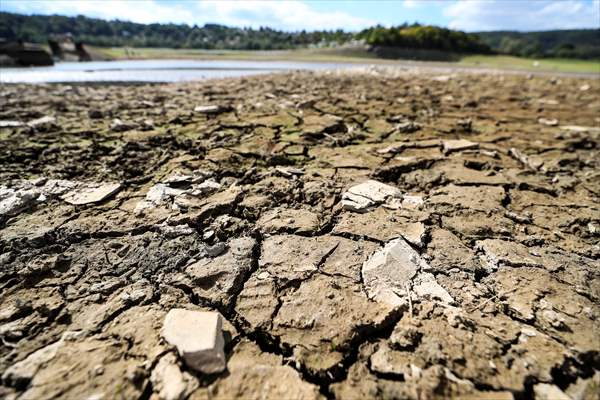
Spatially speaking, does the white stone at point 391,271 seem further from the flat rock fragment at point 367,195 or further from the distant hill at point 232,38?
the distant hill at point 232,38

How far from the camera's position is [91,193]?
6.82 feet

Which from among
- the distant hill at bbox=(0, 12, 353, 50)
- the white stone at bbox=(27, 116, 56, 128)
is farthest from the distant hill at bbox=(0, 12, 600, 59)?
the white stone at bbox=(27, 116, 56, 128)

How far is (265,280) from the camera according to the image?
1.42 meters

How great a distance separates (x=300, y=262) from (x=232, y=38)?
68.8 meters

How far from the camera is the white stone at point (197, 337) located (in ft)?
3.30

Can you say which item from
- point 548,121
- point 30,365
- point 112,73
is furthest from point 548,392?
point 112,73

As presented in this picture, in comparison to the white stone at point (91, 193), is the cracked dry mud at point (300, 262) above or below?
above

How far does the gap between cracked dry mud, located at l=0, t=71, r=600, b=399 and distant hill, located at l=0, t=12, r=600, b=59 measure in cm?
2260

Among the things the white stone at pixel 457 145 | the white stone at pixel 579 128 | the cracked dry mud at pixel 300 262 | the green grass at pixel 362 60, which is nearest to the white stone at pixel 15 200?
the cracked dry mud at pixel 300 262

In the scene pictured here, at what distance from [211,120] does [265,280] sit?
283cm

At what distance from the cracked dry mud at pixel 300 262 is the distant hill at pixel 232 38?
22598 mm

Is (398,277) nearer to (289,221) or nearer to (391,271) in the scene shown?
(391,271)

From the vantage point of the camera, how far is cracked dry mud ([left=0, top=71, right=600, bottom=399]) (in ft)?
3.32

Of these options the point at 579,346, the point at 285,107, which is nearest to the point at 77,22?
the point at 285,107
